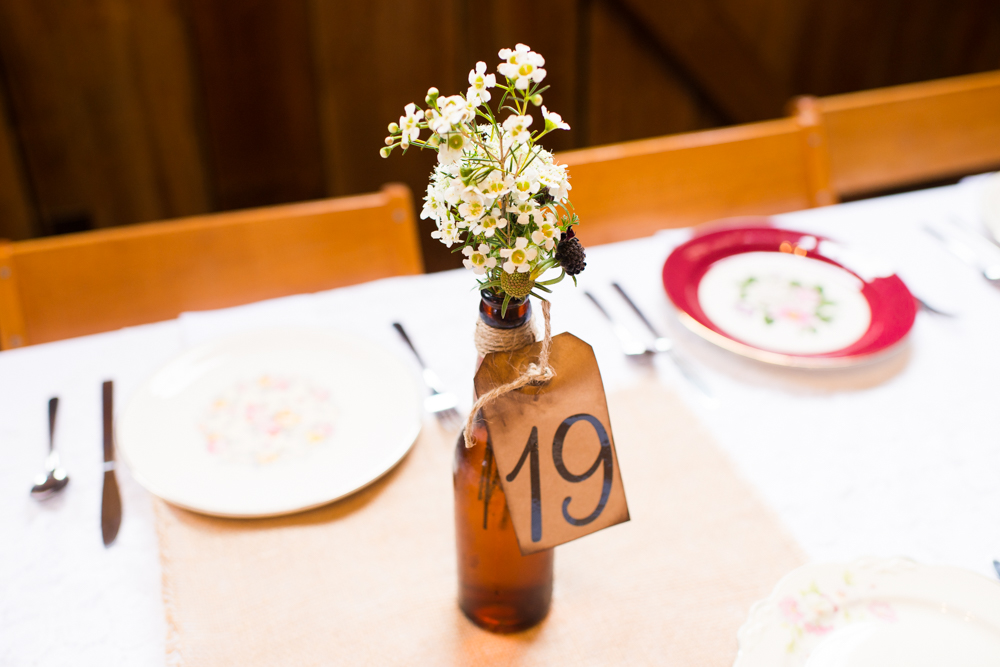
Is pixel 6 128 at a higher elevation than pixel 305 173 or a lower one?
higher

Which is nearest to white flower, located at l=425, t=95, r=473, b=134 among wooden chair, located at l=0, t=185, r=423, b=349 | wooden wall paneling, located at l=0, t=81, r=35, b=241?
wooden chair, located at l=0, t=185, r=423, b=349

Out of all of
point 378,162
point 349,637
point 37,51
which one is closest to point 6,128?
point 37,51

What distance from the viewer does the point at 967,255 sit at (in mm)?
1085

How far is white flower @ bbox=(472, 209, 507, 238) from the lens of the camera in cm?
46

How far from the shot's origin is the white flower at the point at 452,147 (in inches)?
18.0

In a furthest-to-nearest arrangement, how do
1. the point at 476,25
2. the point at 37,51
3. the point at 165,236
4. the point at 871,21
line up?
the point at 871,21 → the point at 476,25 → the point at 37,51 → the point at 165,236

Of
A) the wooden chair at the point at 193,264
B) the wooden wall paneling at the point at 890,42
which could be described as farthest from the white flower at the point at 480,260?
the wooden wall paneling at the point at 890,42

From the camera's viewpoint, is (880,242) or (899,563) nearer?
(899,563)

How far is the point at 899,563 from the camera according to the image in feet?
2.07

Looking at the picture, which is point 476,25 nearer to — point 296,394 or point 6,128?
point 6,128

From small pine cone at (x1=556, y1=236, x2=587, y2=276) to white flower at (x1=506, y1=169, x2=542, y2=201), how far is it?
0.12 feet

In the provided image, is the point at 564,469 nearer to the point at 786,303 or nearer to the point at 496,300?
the point at 496,300

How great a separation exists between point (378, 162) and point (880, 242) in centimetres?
142

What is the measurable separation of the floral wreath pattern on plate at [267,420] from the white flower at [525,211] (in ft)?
1.32
